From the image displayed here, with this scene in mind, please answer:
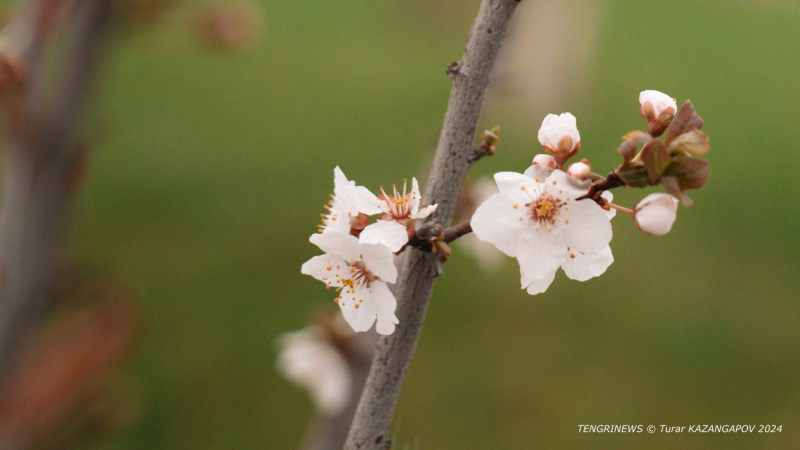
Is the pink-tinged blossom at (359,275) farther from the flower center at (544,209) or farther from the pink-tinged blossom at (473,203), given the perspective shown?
the pink-tinged blossom at (473,203)

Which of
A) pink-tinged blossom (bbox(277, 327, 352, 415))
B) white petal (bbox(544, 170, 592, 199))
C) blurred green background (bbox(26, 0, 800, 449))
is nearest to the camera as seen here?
white petal (bbox(544, 170, 592, 199))

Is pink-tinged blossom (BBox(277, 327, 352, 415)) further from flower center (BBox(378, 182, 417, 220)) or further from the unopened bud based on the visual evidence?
the unopened bud

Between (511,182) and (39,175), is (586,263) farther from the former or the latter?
(39,175)

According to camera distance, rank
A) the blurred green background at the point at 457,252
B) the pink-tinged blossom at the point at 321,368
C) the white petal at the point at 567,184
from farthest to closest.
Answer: the blurred green background at the point at 457,252 → the pink-tinged blossom at the point at 321,368 → the white petal at the point at 567,184

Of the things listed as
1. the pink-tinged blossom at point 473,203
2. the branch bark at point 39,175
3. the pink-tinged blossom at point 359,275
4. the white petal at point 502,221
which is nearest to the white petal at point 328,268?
the pink-tinged blossom at point 359,275

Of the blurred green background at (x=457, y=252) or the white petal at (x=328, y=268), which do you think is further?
the blurred green background at (x=457, y=252)

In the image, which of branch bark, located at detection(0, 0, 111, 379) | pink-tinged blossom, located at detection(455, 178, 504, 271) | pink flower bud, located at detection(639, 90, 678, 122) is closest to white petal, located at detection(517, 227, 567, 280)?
pink flower bud, located at detection(639, 90, 678, 122)

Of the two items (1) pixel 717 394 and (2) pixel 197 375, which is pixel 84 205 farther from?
(1) pixel 717 394
